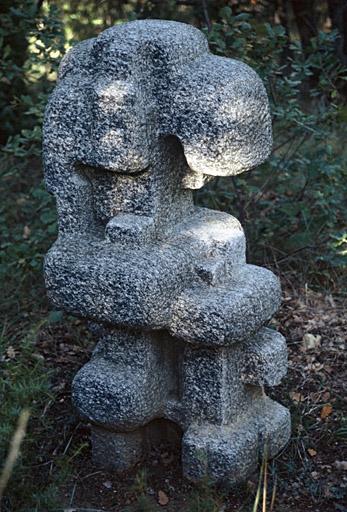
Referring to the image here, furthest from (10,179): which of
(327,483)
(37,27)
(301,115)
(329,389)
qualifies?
(327,483)

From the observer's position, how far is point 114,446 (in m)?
2.90

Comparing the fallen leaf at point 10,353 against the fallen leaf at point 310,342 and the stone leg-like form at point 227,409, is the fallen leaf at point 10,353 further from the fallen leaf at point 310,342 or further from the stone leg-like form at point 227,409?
the fallen leaf at point 310,342

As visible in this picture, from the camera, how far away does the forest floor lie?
277 cm

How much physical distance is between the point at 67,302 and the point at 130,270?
0.87 feet

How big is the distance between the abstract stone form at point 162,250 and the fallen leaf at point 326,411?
0.32 meters

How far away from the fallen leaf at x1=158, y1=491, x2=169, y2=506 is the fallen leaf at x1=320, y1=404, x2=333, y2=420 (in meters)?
0.74

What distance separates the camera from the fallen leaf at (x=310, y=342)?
12.2 ft

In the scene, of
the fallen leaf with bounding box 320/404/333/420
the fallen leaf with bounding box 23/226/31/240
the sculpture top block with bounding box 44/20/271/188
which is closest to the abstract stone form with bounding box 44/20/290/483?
the sculpture top block with bounding box 44/20/271/188

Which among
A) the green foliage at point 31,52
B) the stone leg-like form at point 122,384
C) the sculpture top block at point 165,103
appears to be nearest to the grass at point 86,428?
the stone leg-like form at point 122,384

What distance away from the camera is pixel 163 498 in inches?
110

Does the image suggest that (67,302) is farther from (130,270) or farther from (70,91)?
(70,91)

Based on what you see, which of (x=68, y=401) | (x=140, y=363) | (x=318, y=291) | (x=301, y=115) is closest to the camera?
(x=140, y=363)

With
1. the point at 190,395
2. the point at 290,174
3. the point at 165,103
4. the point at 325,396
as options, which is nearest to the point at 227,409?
the point at 190,395

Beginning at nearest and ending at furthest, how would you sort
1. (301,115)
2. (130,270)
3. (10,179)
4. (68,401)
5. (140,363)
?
(130,270) < (140,363) < (68,401) < (301,115) < (10,179)
